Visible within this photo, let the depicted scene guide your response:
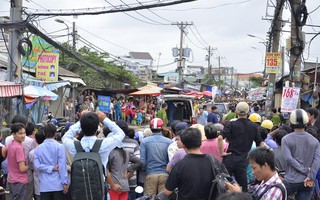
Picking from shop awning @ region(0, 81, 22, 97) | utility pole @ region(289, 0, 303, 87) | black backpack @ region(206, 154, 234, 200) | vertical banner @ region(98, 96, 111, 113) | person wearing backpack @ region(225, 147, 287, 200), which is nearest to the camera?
person wearing backpack @ region(225, 147, 287, 200)

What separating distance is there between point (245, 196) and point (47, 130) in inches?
147

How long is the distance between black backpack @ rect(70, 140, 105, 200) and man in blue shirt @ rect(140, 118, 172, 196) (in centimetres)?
186

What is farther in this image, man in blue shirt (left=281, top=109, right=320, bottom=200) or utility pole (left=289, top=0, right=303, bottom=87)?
utility pole (left=289, top=0, right=303, bottom=87)

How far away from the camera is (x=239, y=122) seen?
257 inches

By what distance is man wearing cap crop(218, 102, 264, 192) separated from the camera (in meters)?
6.45

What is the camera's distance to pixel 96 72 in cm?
3653

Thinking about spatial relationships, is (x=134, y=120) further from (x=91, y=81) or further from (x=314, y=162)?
(x=314, y=162)

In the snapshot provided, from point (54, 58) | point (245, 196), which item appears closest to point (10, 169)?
point (245, 196)

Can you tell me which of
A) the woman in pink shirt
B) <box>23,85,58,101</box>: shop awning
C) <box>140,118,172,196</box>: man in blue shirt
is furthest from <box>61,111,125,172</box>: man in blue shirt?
<box>23,85,58,101</box>: shop awning

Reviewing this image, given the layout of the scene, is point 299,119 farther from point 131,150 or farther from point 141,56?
point 141,56

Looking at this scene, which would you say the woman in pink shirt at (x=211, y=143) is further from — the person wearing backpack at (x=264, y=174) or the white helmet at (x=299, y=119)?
the person wearing backpack at (x=264, y=174)

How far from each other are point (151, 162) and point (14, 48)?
10.3 m

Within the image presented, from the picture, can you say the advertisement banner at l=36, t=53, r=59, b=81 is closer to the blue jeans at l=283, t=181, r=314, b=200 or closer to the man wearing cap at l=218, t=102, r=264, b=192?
the man wearing cap at l=218, t=102, r=264, b=192

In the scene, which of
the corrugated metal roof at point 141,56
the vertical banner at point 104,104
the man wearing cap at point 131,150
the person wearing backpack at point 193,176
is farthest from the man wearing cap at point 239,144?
the corrugated metal roof at point 141,56
